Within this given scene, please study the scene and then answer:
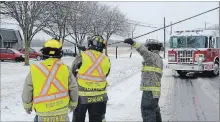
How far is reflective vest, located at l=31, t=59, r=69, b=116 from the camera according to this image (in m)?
4.51

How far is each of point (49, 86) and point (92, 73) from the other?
140 centimetres

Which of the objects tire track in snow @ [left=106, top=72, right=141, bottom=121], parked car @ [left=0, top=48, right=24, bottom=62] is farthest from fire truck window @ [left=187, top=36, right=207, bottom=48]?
parked car @ [left=0, top=48, right=24, bottom=62]

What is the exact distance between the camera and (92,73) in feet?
19.2

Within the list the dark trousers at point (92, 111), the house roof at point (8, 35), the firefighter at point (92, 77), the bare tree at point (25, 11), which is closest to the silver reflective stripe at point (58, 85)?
the firefighter at point (92, 77)

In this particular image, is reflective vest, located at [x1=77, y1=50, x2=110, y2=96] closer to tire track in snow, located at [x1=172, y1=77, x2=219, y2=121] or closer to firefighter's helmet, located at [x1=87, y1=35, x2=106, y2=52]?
firefighter's helmet, located at [x1=87, y1=35, x2=106, y2=52]

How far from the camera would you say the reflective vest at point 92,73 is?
229 inches

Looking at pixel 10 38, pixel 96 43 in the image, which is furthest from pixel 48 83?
pixel 10 38

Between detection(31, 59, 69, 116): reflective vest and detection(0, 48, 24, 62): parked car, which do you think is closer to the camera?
detection(31, 59, 69, 116): reflective vest

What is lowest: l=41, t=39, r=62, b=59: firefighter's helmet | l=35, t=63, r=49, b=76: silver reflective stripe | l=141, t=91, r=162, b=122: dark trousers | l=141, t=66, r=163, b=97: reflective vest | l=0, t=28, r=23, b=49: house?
l=141, t=91, r=162, b=122: dark trousers

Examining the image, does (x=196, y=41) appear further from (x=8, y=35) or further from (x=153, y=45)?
(x=8, y=35)

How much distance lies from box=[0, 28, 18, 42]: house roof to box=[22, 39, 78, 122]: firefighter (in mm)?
46158

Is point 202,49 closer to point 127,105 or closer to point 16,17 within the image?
point 127,105

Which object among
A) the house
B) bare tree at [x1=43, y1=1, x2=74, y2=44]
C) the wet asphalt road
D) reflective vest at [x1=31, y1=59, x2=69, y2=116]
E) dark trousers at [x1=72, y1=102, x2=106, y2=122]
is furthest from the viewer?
the house

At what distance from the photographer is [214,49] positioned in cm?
2069
